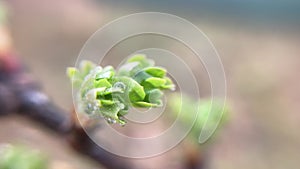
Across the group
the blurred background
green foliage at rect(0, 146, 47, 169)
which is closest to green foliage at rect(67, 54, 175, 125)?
green foliage at rect(0, 146, 47, 169)

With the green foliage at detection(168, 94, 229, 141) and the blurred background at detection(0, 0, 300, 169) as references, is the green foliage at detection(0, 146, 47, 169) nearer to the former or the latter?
the green foliage at detection(168, 94, 229, 141)

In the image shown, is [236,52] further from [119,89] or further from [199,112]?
[119,89]

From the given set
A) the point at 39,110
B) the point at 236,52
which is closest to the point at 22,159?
the point at 39,110

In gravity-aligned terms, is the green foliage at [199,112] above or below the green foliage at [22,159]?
above

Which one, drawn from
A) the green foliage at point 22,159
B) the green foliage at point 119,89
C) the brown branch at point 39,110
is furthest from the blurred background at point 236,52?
the green foliage at point 119,89

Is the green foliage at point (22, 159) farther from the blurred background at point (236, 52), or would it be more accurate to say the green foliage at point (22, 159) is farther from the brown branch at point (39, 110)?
the blurred background at point (236, 52)

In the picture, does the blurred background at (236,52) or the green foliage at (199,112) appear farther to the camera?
the blurred background at (236,52)
